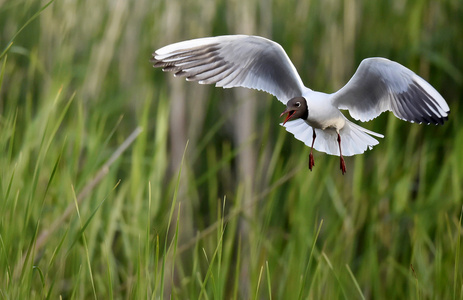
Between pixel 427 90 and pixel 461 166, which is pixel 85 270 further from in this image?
pixel 461 166

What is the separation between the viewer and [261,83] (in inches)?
64.4

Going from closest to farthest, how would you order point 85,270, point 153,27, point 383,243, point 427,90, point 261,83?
point 427,90 → point 261,83 → point 85,270 → point 383,243 → point 153,27

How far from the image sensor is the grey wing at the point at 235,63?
1.47 meters

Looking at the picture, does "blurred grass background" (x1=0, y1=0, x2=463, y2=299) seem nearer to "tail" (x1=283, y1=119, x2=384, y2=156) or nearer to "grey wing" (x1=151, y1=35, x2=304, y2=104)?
"tail" (x1=283, y1=119, x2=384, y2=156)

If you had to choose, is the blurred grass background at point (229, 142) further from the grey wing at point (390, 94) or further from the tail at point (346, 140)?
the grey wing at point (390, 94)

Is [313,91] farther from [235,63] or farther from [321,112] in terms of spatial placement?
[235,63]

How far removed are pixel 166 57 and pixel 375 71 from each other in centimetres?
41

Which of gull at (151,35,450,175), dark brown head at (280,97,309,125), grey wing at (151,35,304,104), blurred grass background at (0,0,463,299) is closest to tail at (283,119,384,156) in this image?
gull at (151,35,450,175)

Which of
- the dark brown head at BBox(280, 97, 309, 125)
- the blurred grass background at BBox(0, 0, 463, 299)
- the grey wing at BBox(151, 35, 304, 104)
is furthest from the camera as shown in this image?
the blurred grass background at BBox(0, 0, 463, 299)

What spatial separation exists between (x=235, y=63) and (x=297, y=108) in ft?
0.93

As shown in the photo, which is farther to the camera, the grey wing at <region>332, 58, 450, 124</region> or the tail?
the tail

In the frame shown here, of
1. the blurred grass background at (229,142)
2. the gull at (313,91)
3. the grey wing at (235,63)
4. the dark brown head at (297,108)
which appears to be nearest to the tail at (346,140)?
the gull at (313,91)

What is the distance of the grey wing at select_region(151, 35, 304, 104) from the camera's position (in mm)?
1469

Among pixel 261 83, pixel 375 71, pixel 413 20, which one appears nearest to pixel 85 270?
pixel 261 83
